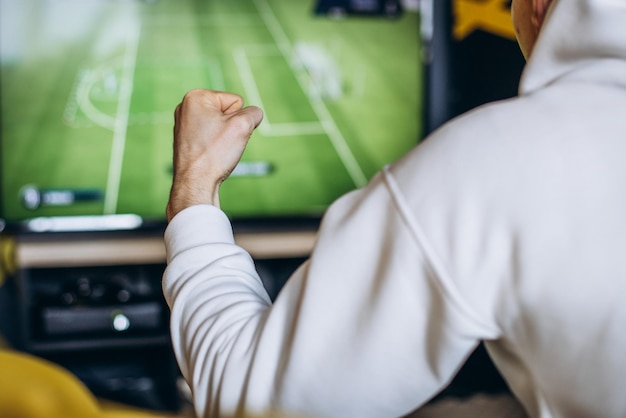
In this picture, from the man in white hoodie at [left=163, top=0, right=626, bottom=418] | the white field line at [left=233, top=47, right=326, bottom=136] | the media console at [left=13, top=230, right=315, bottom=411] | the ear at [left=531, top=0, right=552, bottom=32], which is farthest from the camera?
the white field line at [left=233, top=47, right=326, bottom=136]

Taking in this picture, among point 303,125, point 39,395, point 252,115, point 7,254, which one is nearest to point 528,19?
point 252,115

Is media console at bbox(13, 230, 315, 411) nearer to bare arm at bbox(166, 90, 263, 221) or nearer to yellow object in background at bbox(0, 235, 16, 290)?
yellow object in background at bbox(0, 235, 16, 290)

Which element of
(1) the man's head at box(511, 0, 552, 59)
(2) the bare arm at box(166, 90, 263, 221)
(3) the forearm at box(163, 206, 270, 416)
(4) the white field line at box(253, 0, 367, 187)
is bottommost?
(4) the white field line at box(253, 0, 367, 187)

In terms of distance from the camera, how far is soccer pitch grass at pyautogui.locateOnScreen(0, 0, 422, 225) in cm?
223

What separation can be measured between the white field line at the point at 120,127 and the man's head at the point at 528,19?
5.18 ft

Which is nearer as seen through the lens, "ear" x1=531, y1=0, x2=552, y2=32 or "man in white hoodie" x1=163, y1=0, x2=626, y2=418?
"man in white hoodie" x1=163, y1=0, x2=626, y2=418

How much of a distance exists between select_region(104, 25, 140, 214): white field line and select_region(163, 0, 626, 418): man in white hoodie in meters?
1.56

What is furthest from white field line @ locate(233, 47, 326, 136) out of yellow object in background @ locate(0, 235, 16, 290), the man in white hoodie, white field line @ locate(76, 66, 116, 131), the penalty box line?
the man in white hoodie

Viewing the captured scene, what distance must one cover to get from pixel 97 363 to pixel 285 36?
1.21m

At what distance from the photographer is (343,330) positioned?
2.32 feet

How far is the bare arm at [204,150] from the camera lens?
85 cm

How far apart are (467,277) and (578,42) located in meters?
0.26

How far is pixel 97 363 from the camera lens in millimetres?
2406

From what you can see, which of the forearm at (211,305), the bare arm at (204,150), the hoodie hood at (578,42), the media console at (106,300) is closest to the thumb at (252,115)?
the bare arm at (204,150)
